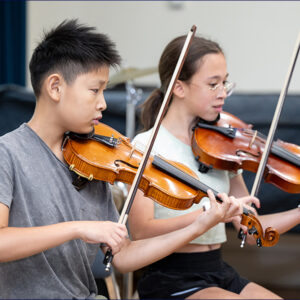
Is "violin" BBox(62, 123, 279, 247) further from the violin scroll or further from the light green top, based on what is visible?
the light green top

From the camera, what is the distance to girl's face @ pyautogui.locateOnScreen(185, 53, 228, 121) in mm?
1428

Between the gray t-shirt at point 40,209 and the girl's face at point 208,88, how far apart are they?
458mm

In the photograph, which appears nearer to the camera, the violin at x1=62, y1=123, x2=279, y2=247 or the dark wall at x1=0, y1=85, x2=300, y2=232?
the violin at x1=62, y1=123, x2=279, y2=247

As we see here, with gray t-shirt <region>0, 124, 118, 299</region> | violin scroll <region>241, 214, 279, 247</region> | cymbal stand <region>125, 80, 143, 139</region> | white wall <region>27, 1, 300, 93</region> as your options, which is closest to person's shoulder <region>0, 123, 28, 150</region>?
gray t-shirt <region>0, 124, 118, 299</region>

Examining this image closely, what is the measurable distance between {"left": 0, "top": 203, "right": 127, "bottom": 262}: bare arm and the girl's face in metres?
0.60

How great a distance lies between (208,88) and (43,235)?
2.25 feet

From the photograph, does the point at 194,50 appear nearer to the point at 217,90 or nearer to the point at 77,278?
the point at 217,90

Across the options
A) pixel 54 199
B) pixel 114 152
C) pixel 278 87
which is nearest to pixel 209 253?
pixel 114 152

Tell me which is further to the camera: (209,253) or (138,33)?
(138,33)

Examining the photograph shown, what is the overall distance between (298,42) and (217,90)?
0.83ft

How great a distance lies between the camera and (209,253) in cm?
140

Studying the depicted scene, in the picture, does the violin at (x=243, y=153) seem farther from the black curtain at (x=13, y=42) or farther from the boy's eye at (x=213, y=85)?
the black curtain at (x=13, y=42)

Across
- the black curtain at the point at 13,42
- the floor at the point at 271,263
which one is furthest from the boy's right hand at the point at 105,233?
the black curtain at the point at 13,42

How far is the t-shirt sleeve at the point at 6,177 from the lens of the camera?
96 centimetres
